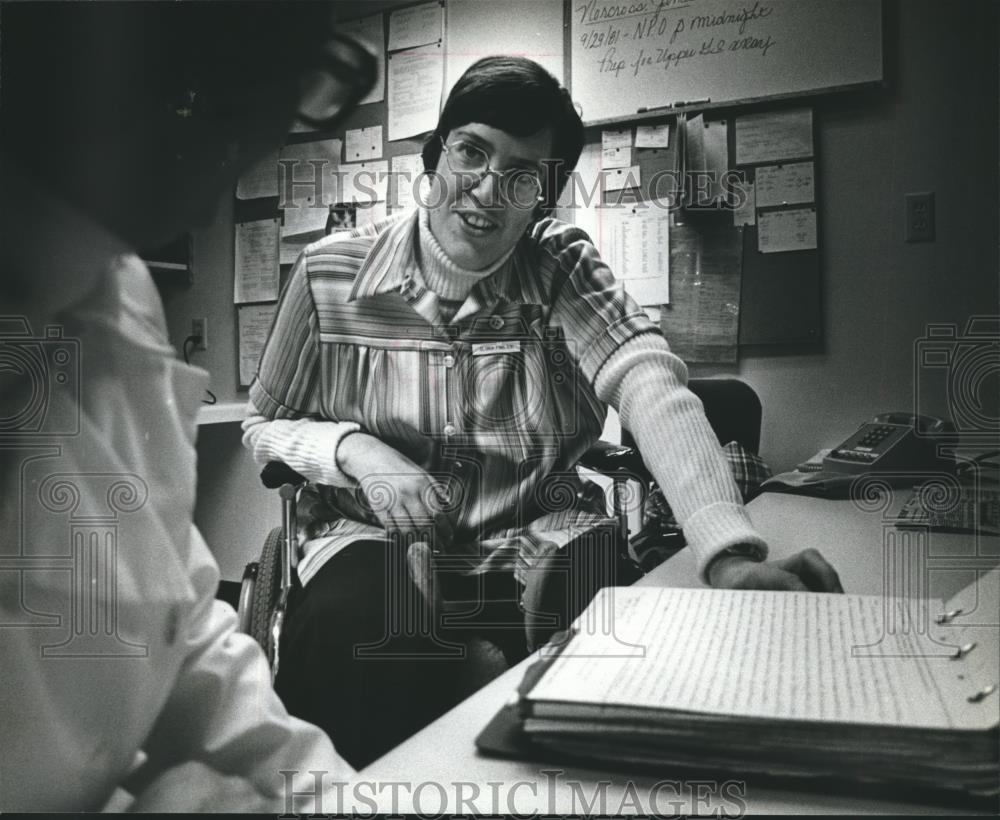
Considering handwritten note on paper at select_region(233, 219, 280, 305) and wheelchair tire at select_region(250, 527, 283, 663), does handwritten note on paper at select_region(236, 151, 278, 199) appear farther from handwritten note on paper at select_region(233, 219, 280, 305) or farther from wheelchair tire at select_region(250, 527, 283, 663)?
wheelchair tire at select_region(250, 527, 283, 663)

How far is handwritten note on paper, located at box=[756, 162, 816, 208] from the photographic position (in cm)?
68

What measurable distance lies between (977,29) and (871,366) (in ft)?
0.92

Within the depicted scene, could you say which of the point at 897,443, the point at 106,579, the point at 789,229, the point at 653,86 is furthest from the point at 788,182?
the point at 106,579

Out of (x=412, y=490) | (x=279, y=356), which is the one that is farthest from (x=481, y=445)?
(x=279, y=356)

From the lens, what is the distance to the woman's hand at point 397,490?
587mm

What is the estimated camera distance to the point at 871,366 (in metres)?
0.69

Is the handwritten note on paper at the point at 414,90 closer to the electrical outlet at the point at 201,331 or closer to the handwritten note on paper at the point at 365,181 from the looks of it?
the handwritten note on paper at the point at 365,181

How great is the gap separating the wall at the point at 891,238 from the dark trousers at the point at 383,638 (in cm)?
7

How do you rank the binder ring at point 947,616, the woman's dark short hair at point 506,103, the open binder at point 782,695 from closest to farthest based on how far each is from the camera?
the open binder at point 782,695 < the binder ring at point 947,616 < the woman's dark short hair at point 506,103

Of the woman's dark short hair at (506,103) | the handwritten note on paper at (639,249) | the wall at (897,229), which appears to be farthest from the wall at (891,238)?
the woman's dark short hair at (506,103)

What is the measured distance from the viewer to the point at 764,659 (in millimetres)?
409

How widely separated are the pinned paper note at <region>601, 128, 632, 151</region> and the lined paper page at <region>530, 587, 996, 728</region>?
38 cm

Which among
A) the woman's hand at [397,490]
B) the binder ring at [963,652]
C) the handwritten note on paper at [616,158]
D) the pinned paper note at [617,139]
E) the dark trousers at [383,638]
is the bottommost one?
the dark trousers at [383,638]

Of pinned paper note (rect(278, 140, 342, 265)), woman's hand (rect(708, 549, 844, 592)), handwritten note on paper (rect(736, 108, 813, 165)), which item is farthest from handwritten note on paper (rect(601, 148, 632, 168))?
woman's hand (rect(708, 549, 844, 592))
